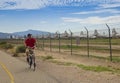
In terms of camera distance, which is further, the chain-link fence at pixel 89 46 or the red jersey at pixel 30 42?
the chain-link fence at pixel 89 46

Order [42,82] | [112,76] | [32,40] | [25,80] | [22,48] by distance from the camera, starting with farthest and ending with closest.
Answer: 1. [22,48]
2. [32,40]
3. [112,76]
4. [25,80]
5. [42,82]

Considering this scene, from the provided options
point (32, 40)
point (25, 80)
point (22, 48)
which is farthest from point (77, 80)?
point (22, 48)

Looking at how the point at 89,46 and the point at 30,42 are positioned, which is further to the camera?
the point at 89,46

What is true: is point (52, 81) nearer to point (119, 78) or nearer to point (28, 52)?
point (119, 78)

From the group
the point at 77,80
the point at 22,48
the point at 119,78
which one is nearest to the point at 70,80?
the point at 77,80

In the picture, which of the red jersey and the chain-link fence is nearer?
the red jersey

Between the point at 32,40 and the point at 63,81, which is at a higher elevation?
the point at 32,40

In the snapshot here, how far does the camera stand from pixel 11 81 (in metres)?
15.3

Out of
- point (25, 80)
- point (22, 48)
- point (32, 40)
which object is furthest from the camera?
point (22, 48)

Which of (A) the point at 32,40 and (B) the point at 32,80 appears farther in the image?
(A) the point at 32,40

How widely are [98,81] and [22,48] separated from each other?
3001cm

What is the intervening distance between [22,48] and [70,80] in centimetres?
2935

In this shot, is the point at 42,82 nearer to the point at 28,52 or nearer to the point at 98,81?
the point at 98,81

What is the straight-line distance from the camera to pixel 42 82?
14578 millimetres
